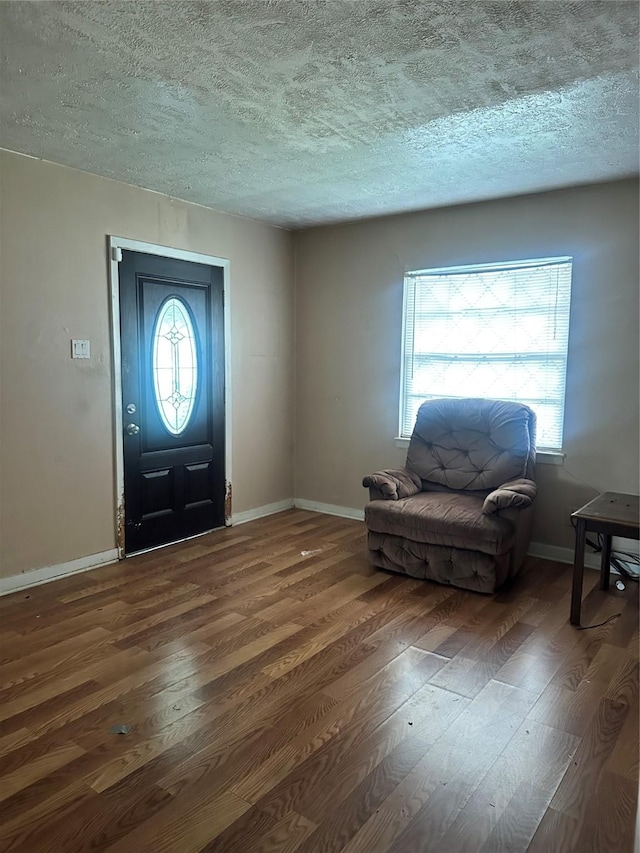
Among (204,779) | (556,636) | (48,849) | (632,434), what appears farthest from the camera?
(632,434)

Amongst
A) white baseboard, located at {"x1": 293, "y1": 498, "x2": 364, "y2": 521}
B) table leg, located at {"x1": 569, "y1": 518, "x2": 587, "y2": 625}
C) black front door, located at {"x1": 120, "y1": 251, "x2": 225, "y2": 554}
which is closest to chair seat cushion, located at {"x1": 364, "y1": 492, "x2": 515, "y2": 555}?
table leg, located at {"x1": 569, "y1": 518, "x2": 587, "y2": 625}

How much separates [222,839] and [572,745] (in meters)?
1.24

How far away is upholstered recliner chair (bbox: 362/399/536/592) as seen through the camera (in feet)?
11.0

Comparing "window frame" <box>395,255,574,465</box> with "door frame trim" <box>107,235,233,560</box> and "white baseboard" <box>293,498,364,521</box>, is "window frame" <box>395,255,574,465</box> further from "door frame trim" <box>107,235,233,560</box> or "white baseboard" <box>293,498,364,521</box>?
"door frame trim" <box>107,235,233,560</box>

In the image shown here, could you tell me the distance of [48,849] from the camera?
1627 millimetres

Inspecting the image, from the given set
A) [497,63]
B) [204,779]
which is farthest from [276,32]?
[204,779]

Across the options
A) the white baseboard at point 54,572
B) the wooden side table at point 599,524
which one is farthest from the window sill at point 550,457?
the white baseboard at point 54,572

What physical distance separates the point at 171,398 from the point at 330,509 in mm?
1766

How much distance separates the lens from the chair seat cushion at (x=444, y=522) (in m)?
3.32

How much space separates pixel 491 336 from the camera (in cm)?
422

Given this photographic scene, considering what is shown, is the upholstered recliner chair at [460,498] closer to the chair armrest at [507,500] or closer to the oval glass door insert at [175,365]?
the chair armrest at [507,500]

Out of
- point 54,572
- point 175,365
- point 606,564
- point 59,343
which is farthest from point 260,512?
point 606,564

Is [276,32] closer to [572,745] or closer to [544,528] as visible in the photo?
[572,745]

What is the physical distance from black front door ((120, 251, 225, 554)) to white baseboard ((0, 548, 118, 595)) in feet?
0.58
